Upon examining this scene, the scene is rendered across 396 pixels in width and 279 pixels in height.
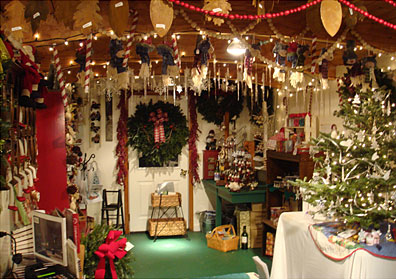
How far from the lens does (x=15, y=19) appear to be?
194 centimetres

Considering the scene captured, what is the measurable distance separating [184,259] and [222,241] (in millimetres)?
636

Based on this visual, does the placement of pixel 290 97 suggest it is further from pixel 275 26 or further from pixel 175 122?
pixel 275 26

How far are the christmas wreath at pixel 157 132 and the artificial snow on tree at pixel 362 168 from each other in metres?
3.51

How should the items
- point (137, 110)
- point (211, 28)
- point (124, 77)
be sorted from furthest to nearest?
point (137, 110), point (211, 28), point (124, 77)

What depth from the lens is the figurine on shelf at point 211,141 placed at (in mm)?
6801

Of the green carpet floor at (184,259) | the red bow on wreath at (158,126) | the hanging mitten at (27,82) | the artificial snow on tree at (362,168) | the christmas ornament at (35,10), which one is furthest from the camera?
the red bow on wreath at (158,126)

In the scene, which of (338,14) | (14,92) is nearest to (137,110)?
(14,92)

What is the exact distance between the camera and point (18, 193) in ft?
7.63

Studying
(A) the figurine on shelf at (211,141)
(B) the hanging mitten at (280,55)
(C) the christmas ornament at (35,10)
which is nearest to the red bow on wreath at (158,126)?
(A) the figurine on shelf at (211,141)

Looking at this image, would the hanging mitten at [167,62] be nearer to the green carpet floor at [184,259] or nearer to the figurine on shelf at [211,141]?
the green carpet floor at [184,259]

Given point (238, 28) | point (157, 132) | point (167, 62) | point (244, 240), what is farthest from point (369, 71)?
point (157, 132)

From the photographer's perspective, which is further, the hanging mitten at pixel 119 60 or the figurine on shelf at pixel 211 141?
the figurine on shelf at pixel 211 141

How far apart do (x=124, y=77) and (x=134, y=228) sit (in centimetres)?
454

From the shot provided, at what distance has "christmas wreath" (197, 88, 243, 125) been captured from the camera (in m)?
6.73
